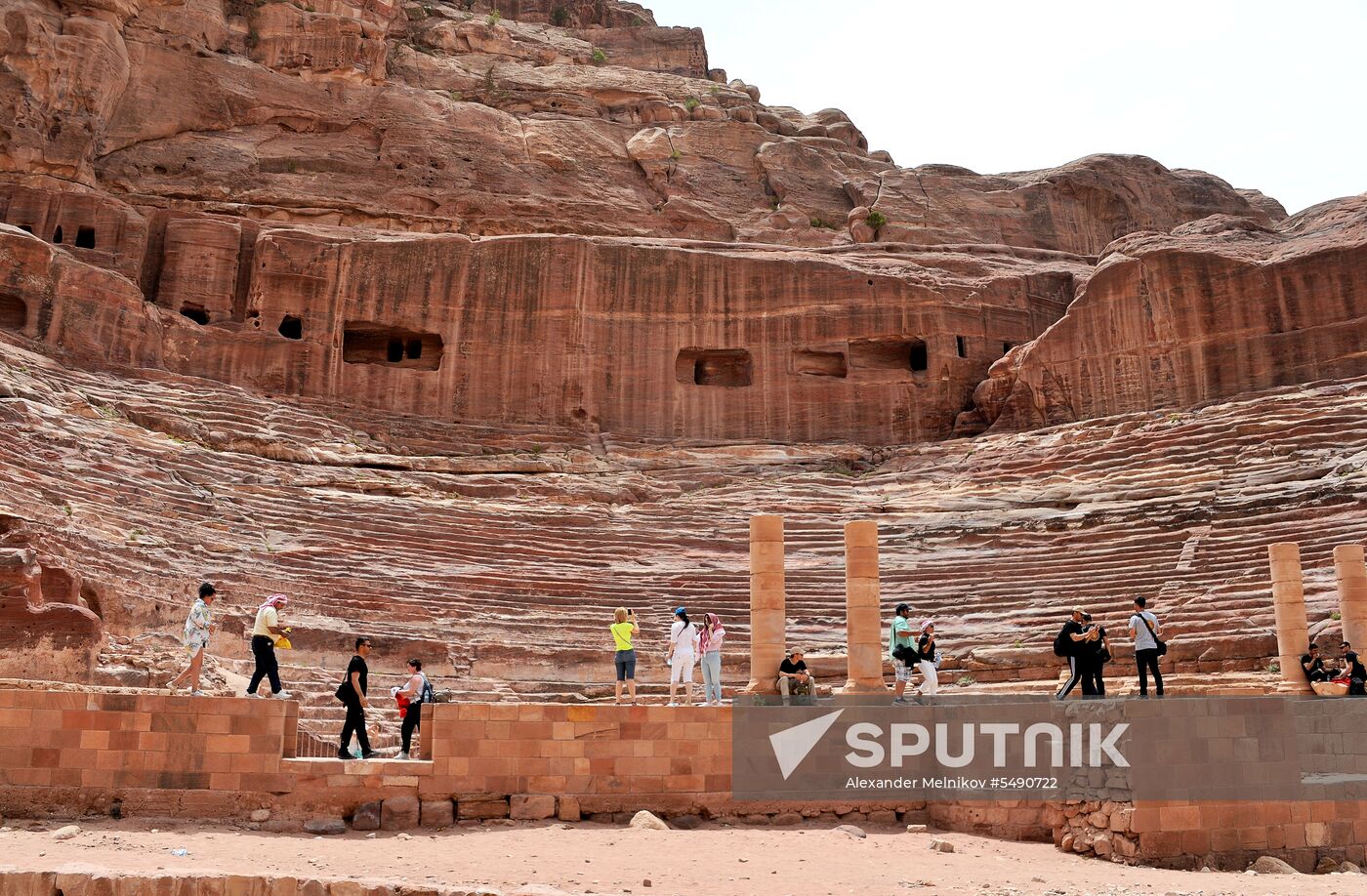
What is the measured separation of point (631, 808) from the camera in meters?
10.8

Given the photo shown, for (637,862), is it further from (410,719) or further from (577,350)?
(577,350)

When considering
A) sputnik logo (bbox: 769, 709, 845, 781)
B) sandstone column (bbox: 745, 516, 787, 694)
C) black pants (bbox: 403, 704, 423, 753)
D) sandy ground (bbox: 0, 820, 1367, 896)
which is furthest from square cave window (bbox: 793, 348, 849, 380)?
sandy ground (bbox: 0, 820, 1367, 896)

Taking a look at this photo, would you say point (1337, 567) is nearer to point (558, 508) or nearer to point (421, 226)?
point (558, 508)

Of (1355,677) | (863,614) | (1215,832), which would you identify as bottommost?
(1215,832)

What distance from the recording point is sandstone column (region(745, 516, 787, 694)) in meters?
13.6

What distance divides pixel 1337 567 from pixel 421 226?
2494cm

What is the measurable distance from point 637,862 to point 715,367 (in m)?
21.4

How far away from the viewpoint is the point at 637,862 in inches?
363

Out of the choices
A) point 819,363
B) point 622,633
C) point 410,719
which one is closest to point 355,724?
point 410,719

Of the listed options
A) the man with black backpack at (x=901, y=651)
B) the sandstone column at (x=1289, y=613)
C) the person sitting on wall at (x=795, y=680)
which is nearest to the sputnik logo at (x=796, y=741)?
the man with black backpack at (x=901, y=651)

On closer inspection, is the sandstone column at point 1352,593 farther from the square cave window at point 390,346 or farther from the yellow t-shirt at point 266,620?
the square cave window at point 390,346

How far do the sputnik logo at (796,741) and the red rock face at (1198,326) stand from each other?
17.3m

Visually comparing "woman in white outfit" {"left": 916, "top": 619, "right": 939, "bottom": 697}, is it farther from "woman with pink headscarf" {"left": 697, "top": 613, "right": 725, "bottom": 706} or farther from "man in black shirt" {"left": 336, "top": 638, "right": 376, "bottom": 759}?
"man in black shirt" {"left": 336, "top": 638, "right": 376, "bottom": 759}

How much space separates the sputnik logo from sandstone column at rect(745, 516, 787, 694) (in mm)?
2114
